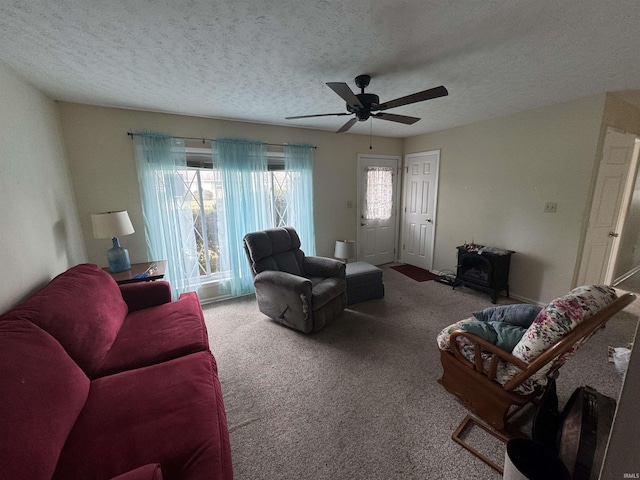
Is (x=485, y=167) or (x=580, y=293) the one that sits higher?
(x=485, y=167)

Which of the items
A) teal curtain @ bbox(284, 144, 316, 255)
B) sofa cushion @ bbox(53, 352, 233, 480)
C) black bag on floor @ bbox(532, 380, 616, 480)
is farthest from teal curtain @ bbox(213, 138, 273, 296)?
black bag on floor @ bbox(532, 380, 616, 480)

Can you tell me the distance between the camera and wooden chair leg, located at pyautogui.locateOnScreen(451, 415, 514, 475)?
1.35m

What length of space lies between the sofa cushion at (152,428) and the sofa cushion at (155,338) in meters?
0.13

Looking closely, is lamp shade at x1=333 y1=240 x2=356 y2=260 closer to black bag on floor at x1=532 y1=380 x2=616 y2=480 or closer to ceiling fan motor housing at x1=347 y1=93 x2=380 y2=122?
ceiling fan motor housing at x1=347 y1=93 x2=380 y2=122

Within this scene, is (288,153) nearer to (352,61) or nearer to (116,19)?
(352,61)

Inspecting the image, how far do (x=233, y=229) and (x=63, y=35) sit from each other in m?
2.20

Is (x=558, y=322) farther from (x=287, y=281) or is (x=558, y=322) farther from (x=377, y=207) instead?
(x=377, y=207)

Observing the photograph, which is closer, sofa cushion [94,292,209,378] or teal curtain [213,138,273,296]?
sofa cushion [94,292,209,378]

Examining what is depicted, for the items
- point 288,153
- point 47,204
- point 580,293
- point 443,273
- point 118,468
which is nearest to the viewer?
point 118,468

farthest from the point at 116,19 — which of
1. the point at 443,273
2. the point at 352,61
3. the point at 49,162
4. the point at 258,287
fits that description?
the point at 443,273

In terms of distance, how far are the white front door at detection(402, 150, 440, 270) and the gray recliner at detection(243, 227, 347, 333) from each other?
2.21 m

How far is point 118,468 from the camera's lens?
91 cm

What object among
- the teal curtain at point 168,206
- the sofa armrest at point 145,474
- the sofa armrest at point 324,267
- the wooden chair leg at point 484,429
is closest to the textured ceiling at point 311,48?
the teal curtain at point 168,206

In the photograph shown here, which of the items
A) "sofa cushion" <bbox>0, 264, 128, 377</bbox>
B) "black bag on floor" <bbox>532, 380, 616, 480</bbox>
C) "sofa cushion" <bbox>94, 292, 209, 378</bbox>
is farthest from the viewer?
"sofa cushion" <bbox>94, 292, 209, 378</bbox>
